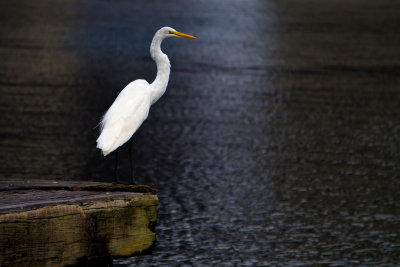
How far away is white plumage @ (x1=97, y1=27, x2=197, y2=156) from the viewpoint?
7500 millimetres

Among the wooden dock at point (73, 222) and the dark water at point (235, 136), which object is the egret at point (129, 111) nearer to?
the wooden dock at point (73, 222)

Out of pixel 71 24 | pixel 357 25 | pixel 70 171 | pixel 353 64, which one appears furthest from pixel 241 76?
pixel 357 25

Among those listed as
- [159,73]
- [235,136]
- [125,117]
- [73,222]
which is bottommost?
[73,222]

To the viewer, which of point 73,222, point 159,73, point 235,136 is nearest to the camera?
point 73,222

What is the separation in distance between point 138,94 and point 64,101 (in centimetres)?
1324

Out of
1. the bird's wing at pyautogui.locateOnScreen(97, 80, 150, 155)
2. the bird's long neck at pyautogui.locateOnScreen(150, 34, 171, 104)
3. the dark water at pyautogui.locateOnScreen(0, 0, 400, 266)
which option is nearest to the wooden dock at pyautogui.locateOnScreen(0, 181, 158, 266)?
the bird's wing at pyautogui.locateOnScreen(97, 80, 150, 155)

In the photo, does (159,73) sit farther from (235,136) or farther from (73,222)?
(235,136)

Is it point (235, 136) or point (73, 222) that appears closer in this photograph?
point (73, 222)

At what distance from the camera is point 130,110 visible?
26.0ft

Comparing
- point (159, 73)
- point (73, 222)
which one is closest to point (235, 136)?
point (159, 73)

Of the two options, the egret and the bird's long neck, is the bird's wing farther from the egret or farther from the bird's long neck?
the bird's long neck

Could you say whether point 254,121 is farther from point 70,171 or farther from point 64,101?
point 70,171

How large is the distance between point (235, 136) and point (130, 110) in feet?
34.4

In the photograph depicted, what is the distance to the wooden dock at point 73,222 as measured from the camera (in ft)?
18.8
